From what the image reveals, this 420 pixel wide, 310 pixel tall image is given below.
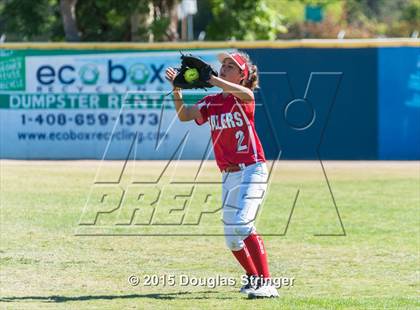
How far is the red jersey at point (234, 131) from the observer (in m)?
8.49

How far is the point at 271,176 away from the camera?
64.8 ft

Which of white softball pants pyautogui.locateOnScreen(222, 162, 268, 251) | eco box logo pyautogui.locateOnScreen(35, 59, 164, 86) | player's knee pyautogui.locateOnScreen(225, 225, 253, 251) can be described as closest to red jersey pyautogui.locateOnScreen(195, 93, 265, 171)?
white softball pants pyautogui.locateOnScreen(222, 162, 268, 251)

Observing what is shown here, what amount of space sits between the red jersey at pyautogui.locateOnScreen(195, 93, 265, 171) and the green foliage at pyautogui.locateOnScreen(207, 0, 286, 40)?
20.3 meters

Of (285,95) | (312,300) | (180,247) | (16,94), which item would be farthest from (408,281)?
(16,94)

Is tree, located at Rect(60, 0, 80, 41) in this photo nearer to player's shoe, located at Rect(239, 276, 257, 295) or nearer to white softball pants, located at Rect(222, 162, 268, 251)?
white softball pants, located at Rect(222, 162, 268, 251)

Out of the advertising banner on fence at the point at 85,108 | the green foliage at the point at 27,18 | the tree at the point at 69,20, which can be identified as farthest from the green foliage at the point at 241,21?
the advertising banner on fence at the point at 85,108

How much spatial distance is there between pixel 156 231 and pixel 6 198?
143 inches

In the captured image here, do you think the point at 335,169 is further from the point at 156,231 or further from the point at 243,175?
the point at 243,175

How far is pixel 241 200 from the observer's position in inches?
333

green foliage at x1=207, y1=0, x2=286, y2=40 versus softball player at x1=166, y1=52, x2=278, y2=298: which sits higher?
softball player at x1=166, y1=52, x2=278, y2=298

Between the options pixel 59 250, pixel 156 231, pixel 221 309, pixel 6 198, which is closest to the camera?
pixel 221 309

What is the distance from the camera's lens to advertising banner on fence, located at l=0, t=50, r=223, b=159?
2395 centimetres

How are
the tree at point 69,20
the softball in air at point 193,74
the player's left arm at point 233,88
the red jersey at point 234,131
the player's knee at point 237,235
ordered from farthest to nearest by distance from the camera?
the tree at point 69,20 → the red jersey at point 234,131 → the player's knee at point 237,235 → the softball in air at point 193,74 → the player's left arm at point 233,88

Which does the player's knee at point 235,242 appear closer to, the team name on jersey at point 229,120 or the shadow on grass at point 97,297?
the shadow on grass at point 97,297
